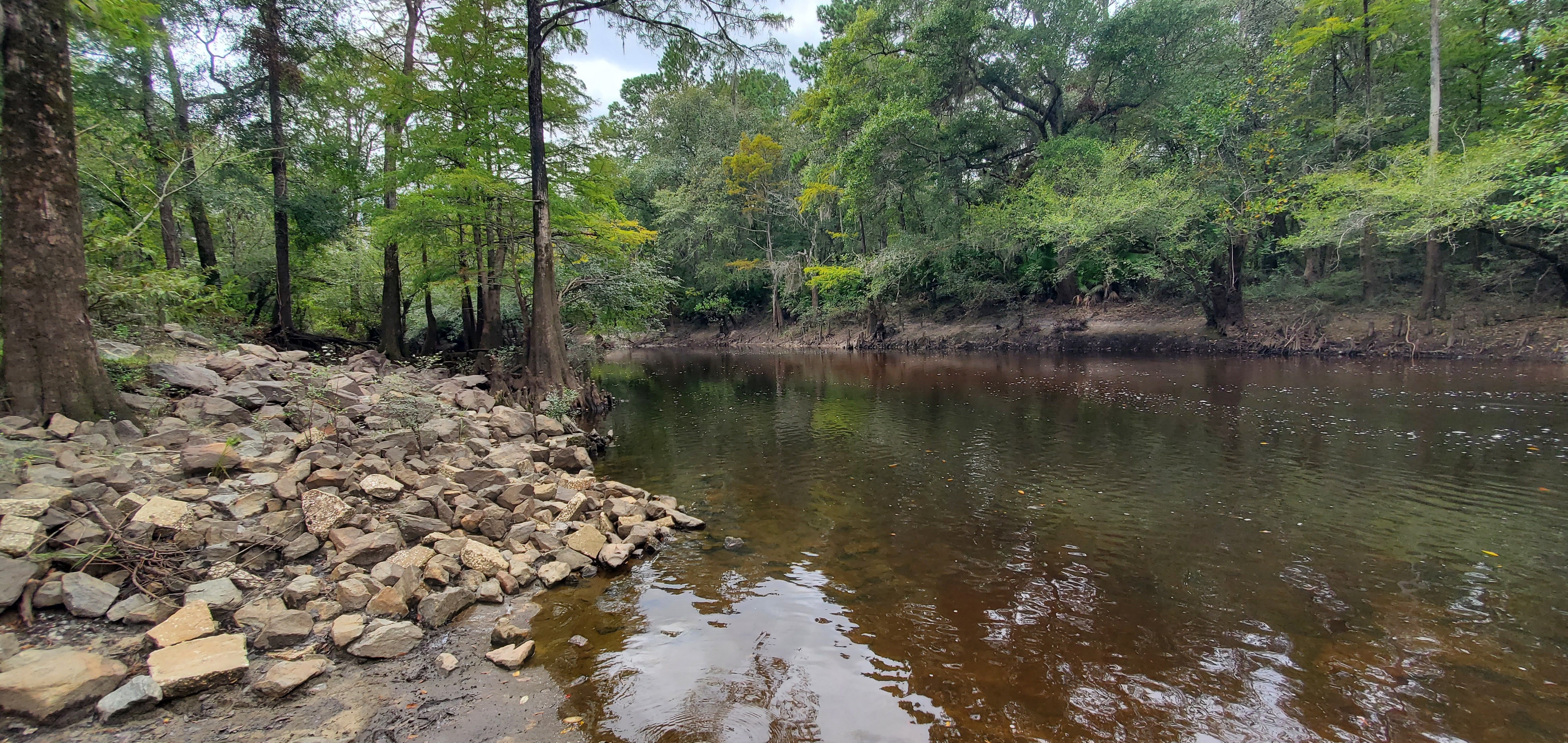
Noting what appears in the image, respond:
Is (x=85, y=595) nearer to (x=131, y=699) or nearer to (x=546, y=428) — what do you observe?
(x=131, y=699)

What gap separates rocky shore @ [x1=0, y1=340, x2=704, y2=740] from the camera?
3.52 m

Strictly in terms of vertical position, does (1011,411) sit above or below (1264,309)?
below

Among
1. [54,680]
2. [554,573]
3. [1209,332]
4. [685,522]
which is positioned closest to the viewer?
[54,680]

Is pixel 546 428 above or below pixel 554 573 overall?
above

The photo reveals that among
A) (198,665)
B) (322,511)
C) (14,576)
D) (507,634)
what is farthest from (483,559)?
(14,576)

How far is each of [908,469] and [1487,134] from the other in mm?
25698

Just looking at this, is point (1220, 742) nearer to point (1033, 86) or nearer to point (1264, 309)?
point (1264, 309)

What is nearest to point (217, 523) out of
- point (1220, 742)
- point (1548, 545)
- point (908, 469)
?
point (1220, 742)

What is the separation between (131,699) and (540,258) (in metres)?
11.4

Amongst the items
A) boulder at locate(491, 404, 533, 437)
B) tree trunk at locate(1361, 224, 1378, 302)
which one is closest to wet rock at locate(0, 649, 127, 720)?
boulder at locate(491, 404, 533, 437)

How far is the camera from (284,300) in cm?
1591

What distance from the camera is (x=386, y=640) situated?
4191 millimetres

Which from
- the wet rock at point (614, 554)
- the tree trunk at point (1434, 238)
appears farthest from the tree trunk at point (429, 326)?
the tree trunk at point (1434, 238)

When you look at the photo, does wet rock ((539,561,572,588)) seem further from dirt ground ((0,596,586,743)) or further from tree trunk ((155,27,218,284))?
tree trunk ((155,27,218,284))
